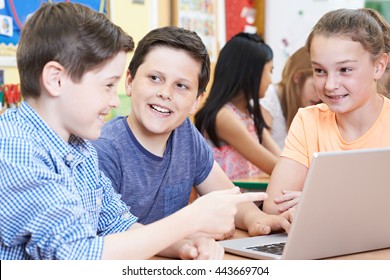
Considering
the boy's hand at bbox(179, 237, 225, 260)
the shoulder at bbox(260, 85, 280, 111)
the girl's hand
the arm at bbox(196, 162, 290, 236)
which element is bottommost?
the shoulder at bbox(260, 85, 280, 111)

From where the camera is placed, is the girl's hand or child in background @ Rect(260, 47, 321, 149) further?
child in background @ Rect(260, 47, 321, 149)

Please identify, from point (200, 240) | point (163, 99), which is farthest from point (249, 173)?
point (200, 240)

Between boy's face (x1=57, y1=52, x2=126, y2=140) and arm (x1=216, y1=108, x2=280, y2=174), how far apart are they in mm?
1714

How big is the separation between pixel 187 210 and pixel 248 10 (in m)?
4.19

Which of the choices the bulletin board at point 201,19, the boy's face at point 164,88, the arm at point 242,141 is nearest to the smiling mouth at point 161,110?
the boy's face at point 164,88

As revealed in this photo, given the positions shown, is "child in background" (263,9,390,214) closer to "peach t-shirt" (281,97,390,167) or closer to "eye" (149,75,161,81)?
"peach t-shirt" (281,97,390,167)

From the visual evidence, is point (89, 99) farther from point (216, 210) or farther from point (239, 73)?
point (239, 73)

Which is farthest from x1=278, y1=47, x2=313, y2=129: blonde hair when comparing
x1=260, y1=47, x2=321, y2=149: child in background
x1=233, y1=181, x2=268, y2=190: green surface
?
x1=233, y1=181, x2=268, y2=190: green surface

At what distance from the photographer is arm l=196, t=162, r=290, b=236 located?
1.49 m

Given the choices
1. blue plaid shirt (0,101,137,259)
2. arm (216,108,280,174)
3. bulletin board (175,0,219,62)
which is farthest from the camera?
bulletin board (175,0,219,62)

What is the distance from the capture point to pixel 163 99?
1591mm

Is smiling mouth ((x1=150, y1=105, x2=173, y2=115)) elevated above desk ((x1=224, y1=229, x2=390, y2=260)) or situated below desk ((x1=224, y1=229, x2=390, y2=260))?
above

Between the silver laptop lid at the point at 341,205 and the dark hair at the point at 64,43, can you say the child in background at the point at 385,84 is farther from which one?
the dark hair at the point at 64,43
